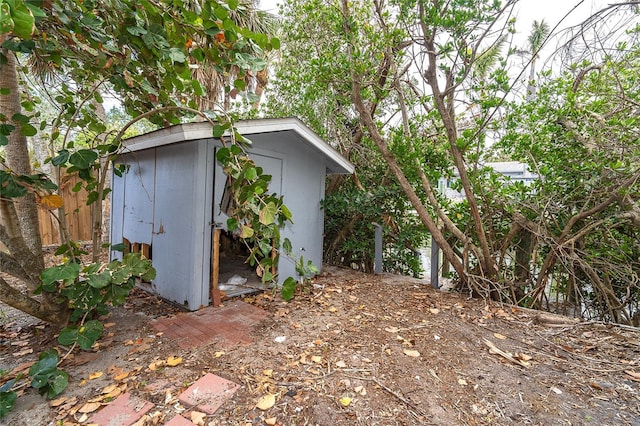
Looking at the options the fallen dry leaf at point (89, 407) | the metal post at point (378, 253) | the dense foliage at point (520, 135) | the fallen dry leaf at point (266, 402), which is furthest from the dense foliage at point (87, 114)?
the metal post at point (378, 253)

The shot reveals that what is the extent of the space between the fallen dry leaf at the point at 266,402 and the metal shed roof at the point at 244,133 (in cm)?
250

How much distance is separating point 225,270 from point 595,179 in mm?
5746

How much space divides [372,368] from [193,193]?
2.73 meters

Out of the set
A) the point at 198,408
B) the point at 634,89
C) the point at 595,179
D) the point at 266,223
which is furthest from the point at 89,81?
the point at 634,89

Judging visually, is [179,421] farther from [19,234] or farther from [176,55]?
[176,55]

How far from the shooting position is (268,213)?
2.13 meters

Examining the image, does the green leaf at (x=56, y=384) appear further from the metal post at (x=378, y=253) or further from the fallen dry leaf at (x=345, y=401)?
the metal post at (x=378, y=253)

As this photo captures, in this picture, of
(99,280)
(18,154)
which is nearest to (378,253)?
(99,280)

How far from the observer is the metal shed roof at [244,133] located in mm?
3033

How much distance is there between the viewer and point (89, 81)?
10.2ft

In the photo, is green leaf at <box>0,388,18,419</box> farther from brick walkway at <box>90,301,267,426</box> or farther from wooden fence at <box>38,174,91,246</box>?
wooden fence at <box>38,174,91,246</box>

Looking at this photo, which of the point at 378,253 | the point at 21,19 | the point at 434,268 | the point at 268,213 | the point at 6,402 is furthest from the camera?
the point at 378,253

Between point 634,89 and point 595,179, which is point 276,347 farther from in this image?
point 634,89

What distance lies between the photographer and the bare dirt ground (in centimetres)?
195
